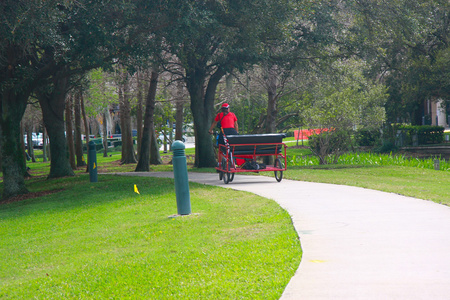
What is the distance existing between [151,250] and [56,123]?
51.7ft

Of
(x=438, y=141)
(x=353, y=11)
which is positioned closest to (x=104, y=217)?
(x=353, y=11)

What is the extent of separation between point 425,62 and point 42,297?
25.7m

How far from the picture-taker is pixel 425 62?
88.6ft

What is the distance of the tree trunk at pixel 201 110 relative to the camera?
2186 cm

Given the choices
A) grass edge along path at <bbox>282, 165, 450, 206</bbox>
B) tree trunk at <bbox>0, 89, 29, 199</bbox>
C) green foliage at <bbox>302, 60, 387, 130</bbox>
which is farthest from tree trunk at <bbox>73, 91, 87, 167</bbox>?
grass edge along path at <bbox>282, 165, 450, 206</bbox>

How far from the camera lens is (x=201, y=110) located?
22250 millimetres

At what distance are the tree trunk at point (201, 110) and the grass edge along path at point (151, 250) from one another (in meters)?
10.5

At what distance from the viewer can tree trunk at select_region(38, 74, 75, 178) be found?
20719mm

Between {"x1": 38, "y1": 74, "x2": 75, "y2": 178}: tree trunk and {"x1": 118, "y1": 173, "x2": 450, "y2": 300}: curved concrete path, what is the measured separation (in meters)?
13.2

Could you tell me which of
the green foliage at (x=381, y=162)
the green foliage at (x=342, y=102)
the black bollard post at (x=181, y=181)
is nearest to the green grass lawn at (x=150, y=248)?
the black bollard post at (x=181, y=181)

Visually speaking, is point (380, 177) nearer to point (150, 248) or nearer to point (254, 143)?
point (254, 143)

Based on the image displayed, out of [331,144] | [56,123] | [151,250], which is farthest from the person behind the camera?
[331,144]

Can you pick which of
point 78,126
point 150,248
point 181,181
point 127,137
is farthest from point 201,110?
point 150,248

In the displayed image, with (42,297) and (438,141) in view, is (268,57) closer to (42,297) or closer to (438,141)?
(42,297)
